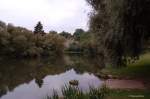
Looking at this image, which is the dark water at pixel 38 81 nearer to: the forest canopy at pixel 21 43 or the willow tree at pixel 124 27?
the willow tree at pixel 124 27

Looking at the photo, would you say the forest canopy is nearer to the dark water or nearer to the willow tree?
the dark water

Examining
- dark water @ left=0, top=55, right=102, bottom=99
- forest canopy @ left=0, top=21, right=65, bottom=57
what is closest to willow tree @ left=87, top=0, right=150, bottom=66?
dark water @ left=0, top=55, right=102, bottom=99

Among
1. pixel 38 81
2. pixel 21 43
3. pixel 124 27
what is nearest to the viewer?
pixel 124 27

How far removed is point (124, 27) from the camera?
14320 millimetres

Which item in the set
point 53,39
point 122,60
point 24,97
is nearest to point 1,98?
point 24,97

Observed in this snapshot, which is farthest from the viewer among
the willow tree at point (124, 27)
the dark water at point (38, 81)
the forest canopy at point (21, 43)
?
Result: the forest canopy at point (21, 43)

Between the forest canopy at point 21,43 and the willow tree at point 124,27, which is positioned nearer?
the willow tree at point 124,27

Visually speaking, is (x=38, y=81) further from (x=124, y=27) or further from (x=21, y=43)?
(x=21, y=43)

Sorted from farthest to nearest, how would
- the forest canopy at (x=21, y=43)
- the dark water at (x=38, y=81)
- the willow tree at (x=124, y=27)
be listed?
the forest canopy at (x=21, y=43)
the dark water at (x=38, y=81)
the willow tree at (x=124, y=27)

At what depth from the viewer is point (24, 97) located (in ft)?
67.6

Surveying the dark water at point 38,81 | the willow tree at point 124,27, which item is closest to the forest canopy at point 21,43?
the dark water at point 38,81

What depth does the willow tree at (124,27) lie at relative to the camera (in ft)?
43.5

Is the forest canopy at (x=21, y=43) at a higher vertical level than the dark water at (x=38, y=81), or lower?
higher

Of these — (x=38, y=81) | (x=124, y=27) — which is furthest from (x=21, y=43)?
(x=124, y=27)
